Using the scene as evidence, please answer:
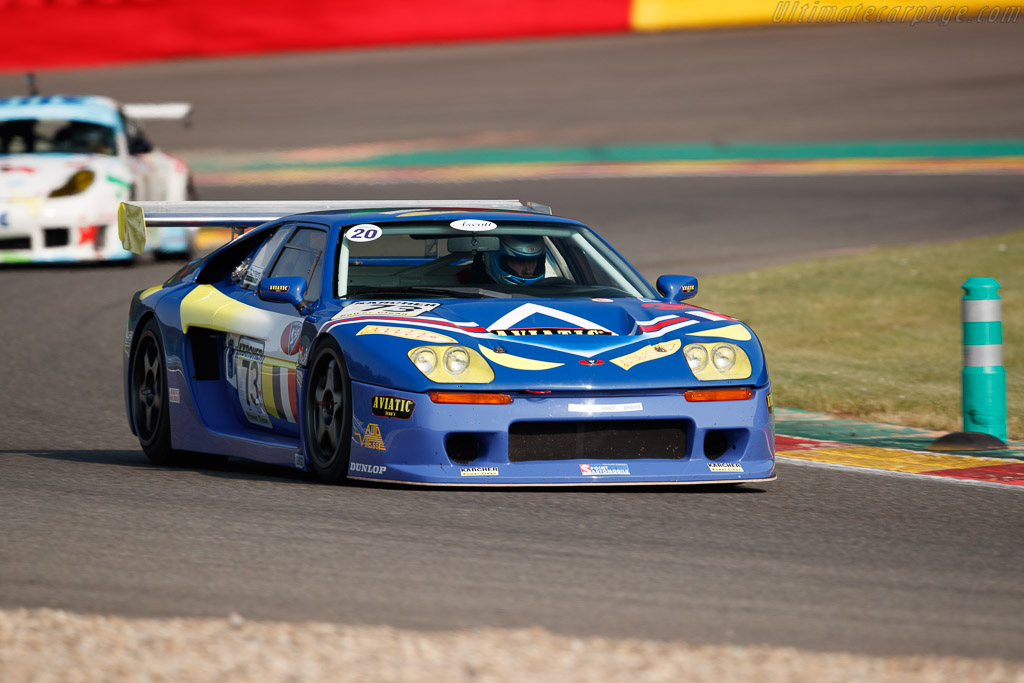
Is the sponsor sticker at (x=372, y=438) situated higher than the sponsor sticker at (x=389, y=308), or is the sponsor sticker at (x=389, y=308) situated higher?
the sponsor sticker at (x=389, y=308)

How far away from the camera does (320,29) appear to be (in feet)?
121

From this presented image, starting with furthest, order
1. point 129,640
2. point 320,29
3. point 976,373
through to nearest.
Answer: point 320,29 < point 976,373 < point 129,640

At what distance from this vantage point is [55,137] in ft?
53.3

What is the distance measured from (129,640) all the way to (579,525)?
1950 millimetres

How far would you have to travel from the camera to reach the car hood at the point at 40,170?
15.1 m

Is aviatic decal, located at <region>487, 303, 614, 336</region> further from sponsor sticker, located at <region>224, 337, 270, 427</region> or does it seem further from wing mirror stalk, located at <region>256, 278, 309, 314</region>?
sponsor sticker, located at <region>224, 337, 270, 427</region>

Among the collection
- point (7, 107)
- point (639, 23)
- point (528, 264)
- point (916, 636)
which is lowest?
point (916, 636)

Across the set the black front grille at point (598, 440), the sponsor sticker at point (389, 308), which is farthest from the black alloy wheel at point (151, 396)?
the black front grille at point (598, 440)

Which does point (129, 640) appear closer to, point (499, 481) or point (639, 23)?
point (499, 481)

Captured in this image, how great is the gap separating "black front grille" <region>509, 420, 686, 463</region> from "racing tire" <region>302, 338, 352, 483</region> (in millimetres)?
624

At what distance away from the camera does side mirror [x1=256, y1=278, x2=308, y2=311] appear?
6809 millimetres

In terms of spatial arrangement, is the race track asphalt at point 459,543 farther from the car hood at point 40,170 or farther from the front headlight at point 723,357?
the car hood at point 40,170

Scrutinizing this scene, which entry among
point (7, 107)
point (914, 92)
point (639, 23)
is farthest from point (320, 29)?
point (7, 107)

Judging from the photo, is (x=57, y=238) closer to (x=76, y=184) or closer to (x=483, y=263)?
(x=76, y=184)
